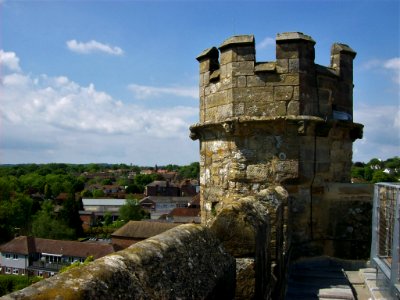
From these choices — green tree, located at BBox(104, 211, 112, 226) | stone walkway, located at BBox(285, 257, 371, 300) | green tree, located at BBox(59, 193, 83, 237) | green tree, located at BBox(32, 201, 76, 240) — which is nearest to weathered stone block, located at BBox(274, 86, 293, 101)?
stone walkway, located at BBox(285, 257, 371, 300)

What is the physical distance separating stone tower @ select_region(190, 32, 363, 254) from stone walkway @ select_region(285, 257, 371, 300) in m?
0.42

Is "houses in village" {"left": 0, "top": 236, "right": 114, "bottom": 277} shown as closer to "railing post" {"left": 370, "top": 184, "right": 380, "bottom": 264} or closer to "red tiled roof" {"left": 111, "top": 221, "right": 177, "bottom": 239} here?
"red tiled roof" {"left": 111, "top": 221, "right": 177, "bottom": 239}

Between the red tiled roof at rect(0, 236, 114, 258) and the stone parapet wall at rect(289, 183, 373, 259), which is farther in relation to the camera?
the red tiled roof at rect(0, 236, 114, 258)

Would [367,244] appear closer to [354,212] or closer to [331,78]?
[354,212]

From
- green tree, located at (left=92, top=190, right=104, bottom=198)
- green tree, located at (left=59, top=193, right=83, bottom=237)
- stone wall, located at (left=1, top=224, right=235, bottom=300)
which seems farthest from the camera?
green tree, located at (left=92, top=190, right=104, bottom=198)

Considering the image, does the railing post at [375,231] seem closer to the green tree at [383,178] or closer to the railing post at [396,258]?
the railing post at [396,258]

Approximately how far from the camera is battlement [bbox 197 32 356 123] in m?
6.41

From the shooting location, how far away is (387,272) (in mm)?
4348

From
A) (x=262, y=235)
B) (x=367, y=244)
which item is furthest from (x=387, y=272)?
(x=367, y=244)

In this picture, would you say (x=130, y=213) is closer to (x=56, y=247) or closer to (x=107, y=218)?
(x=107, y=218)

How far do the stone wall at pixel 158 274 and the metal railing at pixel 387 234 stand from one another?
6.30 ft

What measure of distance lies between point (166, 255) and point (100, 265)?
46 centimetres

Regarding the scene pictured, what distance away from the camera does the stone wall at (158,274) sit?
5.00 feet

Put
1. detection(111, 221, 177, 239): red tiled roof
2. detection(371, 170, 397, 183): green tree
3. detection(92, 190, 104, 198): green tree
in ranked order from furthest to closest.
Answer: detection(92, 190, 104, 198): green tree, detection(111, 221, 177, 239): red tiled roof, detection(371, 170, 397, 183): green tree
